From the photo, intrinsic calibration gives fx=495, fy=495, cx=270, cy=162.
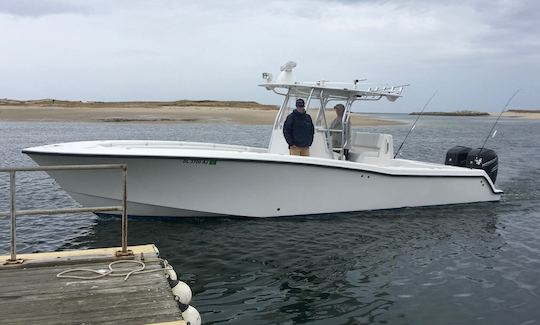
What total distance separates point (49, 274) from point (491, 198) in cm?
984

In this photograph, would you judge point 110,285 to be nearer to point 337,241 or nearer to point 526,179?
point 337,241

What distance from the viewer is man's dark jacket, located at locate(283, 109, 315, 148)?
9742mm

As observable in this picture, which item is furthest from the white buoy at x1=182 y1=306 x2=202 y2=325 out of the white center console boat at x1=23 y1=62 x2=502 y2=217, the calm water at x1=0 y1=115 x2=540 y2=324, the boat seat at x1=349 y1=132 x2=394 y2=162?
the boat seat at x1=349 y1=132 x2=394 y2=162

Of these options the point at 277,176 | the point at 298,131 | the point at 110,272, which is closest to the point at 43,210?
the point at 110,272

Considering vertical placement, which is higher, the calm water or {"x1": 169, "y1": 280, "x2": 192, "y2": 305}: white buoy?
{"x1": 169, "y1": 280, "x2": 192, "y2": 305}: white buoy

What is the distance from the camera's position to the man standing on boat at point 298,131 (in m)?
9.74

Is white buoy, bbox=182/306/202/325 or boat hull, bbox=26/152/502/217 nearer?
white buoy, bbox=182/306/202/325

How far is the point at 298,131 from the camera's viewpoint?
32.1 ft

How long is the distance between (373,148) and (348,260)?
385 centimetres

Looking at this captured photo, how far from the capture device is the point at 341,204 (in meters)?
9.65

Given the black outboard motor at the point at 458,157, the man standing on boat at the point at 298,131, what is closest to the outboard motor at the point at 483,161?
the black outboard motor at the point at 458,157

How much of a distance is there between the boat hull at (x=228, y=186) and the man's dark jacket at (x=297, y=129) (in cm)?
89

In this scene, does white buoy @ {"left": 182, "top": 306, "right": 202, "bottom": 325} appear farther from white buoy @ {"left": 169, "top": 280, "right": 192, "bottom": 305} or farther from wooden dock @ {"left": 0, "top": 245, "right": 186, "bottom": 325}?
wooden dock @ {"left": 0, "top": 245, "right": 186, "bottom": 325}

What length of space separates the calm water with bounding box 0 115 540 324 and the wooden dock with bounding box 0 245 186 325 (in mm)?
1339
